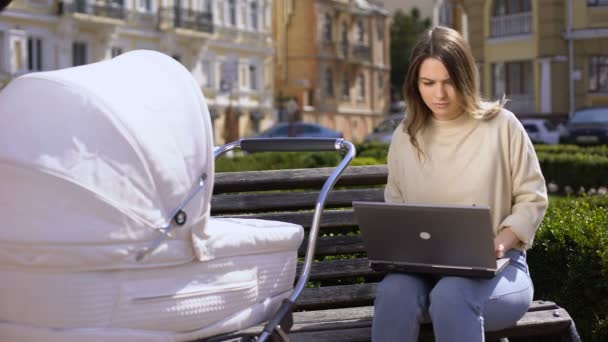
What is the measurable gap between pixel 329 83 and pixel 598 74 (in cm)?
2611

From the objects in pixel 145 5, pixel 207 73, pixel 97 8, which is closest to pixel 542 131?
pixel 97 8

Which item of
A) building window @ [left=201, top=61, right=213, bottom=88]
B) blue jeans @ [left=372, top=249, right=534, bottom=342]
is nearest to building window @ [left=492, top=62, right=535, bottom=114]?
building window @ [left=201, top=61, right=213, bottom=88]

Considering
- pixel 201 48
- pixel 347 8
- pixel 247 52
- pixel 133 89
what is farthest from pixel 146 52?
pixel 347 8

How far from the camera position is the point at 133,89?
3.59 meters

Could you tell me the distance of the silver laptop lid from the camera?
4172 millimetres

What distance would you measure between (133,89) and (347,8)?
6899cm

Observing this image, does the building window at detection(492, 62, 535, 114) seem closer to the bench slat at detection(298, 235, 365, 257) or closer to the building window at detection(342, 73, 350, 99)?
the building window at detection(342, 73, 350, 99)

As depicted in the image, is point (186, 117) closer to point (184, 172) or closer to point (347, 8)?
point (184, 172)

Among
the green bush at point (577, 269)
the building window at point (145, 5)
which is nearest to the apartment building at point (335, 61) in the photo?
the building window at point (145, 5)

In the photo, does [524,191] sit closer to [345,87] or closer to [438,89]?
A: [438,89]

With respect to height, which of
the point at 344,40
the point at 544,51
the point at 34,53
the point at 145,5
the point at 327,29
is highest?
the point at 145,5

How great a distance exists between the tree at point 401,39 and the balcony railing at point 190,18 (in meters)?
26.8

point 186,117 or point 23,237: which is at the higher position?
point 186,117

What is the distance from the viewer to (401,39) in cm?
8169
